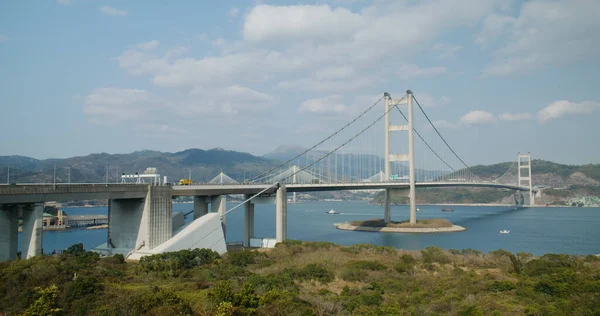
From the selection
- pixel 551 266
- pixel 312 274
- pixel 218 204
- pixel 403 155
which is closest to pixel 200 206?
pixel 218 204

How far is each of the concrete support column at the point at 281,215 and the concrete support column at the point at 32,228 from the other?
17.4 metres

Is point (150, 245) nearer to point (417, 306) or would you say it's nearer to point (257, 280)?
point (257, 280)

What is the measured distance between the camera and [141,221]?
2775 centimetres

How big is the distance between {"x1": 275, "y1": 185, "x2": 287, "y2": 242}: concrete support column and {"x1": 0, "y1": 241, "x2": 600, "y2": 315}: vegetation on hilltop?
8.69 m

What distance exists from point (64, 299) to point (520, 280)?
54.0 feet

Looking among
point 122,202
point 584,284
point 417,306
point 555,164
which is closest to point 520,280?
point 584,284

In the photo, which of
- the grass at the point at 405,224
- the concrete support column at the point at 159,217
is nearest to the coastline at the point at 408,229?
the grass at the point at 405,224

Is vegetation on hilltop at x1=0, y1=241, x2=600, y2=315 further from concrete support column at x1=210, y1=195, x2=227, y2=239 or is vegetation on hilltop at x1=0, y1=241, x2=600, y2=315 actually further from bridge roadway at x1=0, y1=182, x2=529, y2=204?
concrete support column at x1=210, y1=195, x2=227, y2=239

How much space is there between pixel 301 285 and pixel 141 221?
11.9 metres

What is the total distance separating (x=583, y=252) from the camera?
1473 inches

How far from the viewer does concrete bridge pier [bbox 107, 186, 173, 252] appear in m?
27.5

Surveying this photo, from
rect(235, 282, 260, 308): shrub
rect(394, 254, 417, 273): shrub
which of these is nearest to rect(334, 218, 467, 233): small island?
rect(394, 254, 417, 273): shrub

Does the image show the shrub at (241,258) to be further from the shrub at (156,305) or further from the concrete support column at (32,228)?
the shrub at (156,305)

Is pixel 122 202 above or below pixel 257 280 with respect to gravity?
above
